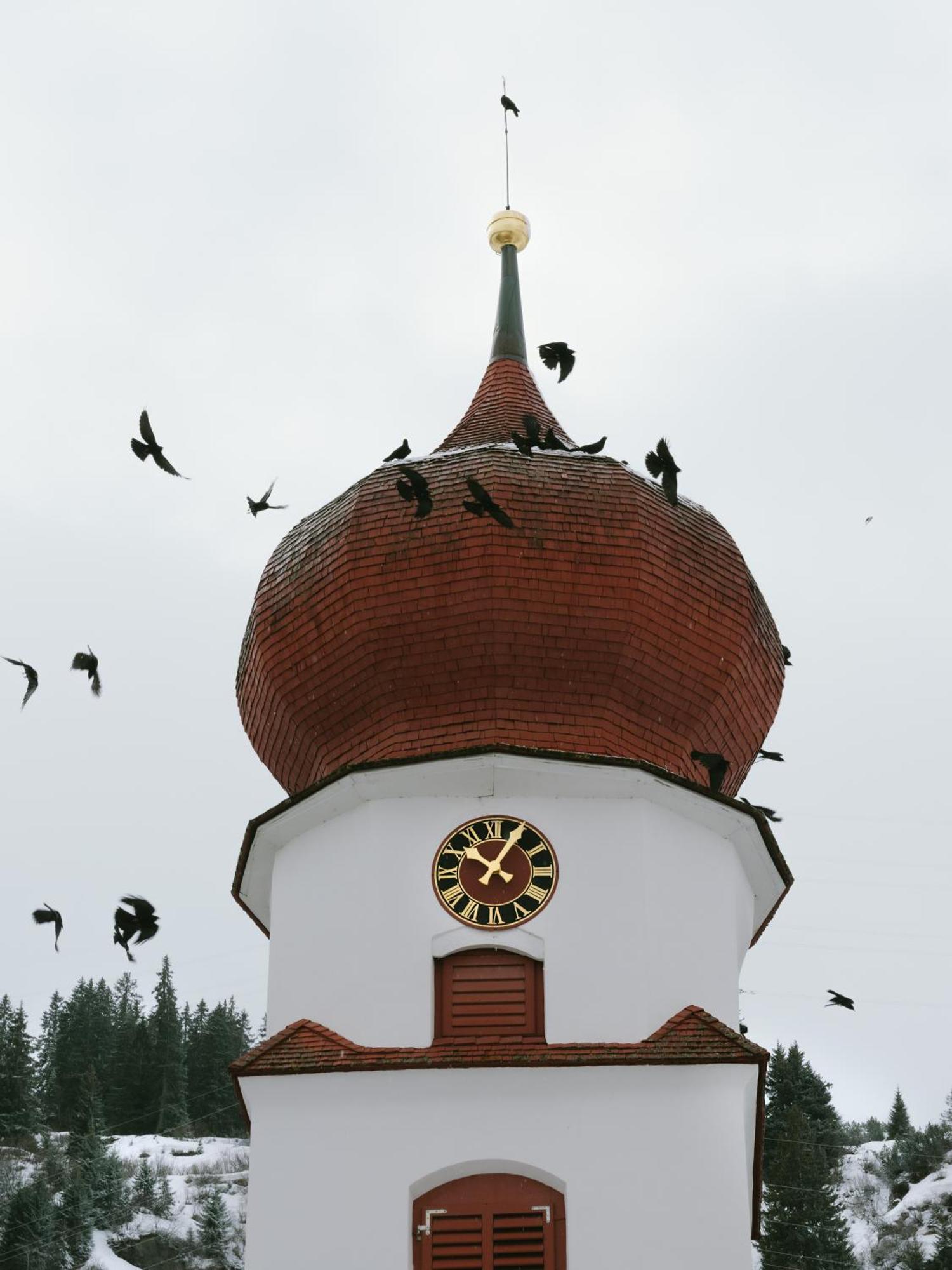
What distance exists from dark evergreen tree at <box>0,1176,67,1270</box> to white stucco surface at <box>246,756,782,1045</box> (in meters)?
31.8

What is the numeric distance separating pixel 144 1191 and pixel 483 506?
131 ft

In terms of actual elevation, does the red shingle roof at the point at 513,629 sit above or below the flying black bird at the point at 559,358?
below

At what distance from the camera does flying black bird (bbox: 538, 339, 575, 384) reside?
16.9 meters

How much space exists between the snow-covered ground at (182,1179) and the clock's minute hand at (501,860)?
34.9m

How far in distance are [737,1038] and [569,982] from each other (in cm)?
135

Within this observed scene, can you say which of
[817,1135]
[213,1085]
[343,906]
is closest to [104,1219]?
[213,1085]

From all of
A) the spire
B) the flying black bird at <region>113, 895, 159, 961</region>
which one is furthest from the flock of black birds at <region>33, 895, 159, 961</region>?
the spire

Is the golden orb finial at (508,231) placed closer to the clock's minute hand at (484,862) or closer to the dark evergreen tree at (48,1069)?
the clock's minute hand at (484,862)

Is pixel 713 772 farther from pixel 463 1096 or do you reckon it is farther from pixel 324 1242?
pixel 324 1242

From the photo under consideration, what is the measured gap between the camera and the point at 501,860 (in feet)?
53.1

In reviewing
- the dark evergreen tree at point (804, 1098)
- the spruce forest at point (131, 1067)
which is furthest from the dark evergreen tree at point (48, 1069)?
the dark evergreen tree at point (804, 1098)

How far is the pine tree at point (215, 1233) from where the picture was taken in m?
49.7

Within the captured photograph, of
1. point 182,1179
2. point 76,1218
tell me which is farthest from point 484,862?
point 182,1179

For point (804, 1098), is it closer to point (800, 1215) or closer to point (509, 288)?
point (800, 1215)
